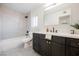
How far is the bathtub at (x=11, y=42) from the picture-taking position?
2355 millimetres

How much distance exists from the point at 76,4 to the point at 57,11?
0.65m

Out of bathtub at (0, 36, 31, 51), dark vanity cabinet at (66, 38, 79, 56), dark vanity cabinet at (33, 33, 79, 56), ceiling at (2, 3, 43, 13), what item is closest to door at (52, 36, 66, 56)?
dark vanity cabinet at (33, 33, 79, 56)

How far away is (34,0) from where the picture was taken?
231cm

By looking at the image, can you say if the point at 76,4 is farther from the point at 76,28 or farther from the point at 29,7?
the point at 29,7

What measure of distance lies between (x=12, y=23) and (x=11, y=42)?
422mm

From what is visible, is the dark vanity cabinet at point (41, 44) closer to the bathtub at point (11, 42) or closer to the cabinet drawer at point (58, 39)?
the cabinet drawer at point (58, 39)

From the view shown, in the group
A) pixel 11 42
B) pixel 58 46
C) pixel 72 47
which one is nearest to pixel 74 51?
pixel 72 47

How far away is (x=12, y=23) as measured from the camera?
7.86ft

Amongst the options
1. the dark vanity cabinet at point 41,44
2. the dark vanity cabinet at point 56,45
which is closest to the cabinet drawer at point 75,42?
the dark vanity cabinet at point 56,45

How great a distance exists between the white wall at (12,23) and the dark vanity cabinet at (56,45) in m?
0.60

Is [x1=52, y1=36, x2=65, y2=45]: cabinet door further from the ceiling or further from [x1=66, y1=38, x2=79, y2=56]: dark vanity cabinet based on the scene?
the ceiling

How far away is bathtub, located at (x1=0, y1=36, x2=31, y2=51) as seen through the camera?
7.73 ft

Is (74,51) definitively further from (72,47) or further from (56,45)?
(56,45)

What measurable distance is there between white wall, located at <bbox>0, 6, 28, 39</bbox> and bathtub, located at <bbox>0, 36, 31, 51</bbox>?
0.09 metres
